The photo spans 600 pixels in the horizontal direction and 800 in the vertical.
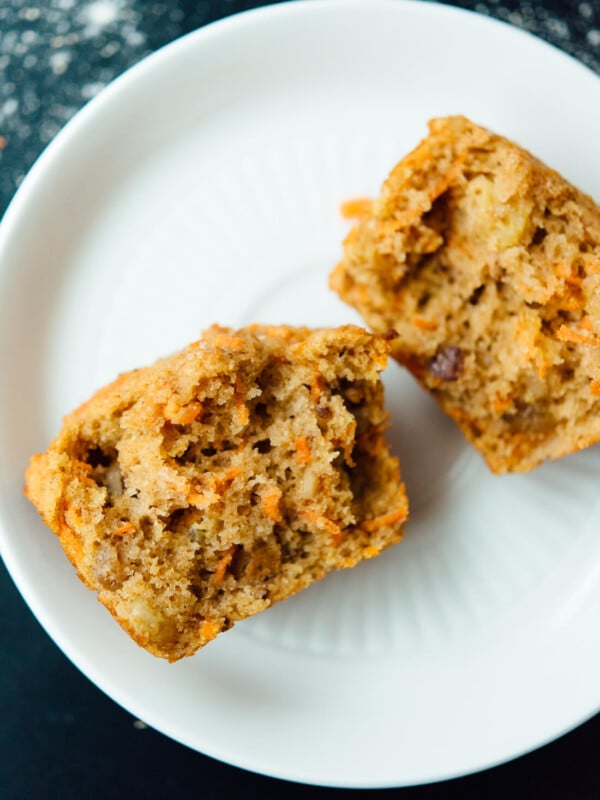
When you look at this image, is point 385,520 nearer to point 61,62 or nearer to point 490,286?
point 490,286

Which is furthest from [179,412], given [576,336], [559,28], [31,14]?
[559,28]

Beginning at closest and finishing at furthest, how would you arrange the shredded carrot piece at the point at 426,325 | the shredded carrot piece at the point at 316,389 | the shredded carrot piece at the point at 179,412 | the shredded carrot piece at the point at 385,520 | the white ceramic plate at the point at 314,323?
the shredded carrot piece at the point at 179,412
the shredded carrot piece at the point at 316,389
the shredded carrot piece at the point at 385,520
the shredded carrot piece at the point at 426,325
the white ceramic plate at the point at 314,323

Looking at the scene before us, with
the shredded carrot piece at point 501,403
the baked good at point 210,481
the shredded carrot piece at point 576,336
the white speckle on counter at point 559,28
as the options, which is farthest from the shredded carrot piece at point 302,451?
the white speckle on counter at point 559,28

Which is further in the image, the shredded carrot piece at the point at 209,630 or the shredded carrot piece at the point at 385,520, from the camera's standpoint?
the shredded carrot piece at the point at 385,520

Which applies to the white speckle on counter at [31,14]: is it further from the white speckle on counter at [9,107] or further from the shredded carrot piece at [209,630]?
the shredded carrot piece at [209,630]

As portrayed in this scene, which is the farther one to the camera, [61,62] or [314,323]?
[61,62]

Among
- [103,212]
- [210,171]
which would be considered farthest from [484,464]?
[103,212]
